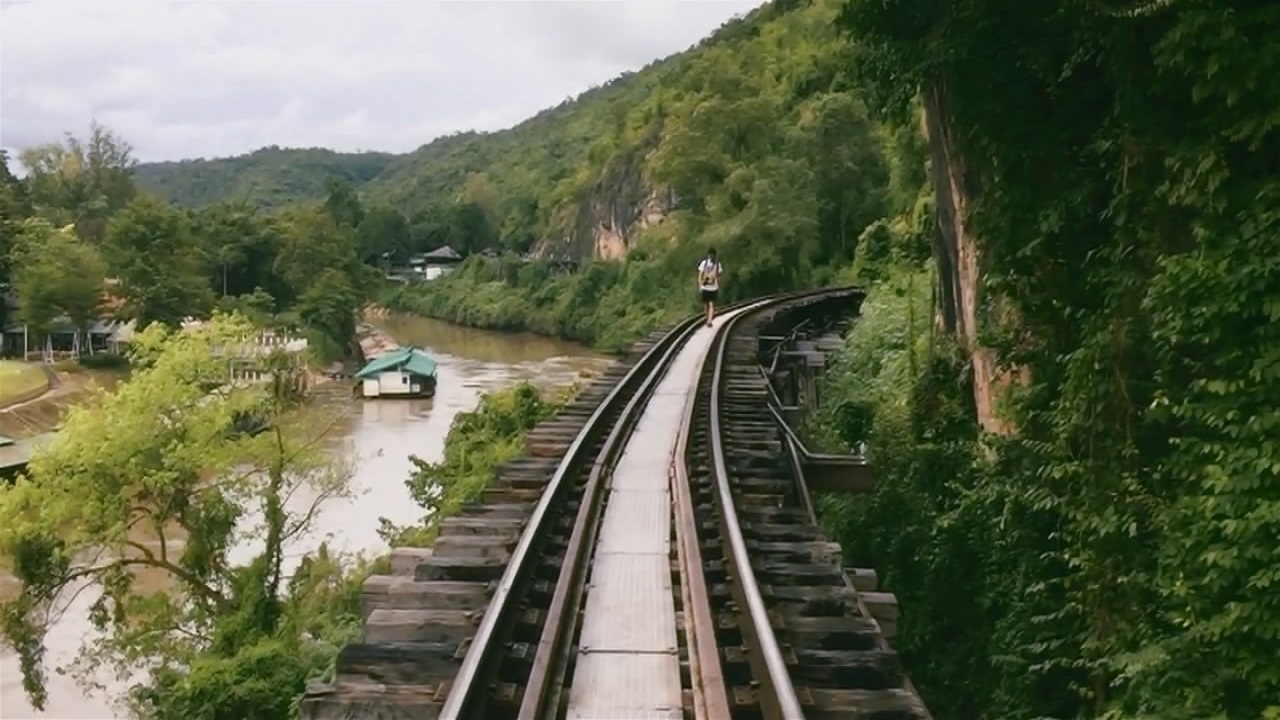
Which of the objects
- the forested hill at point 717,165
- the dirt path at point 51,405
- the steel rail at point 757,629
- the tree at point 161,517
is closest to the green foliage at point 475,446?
the tree at point 161,517

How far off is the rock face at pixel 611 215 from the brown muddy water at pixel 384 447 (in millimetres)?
Answer: 12286

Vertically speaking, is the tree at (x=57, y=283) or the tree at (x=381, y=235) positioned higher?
the tree at (x=381, y=235)

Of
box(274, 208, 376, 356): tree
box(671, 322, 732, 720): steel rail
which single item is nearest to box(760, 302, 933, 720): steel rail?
box(671, 322, 732, 720): steel rail

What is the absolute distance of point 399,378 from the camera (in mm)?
47844

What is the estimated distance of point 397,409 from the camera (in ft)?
146

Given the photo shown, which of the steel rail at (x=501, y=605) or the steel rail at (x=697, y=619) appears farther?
the steel rail at (x=697, y=619)

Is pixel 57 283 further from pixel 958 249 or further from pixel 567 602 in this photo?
pixel 567 602

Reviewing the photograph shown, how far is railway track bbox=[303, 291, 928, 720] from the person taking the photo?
4.12m

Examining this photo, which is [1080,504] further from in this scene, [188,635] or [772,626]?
[188,635]

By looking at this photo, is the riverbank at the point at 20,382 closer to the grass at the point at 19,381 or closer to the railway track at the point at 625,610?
the grass at the point at 19,381

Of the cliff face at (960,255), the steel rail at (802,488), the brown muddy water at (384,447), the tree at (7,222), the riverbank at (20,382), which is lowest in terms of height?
the brown muddy water at (384,447)

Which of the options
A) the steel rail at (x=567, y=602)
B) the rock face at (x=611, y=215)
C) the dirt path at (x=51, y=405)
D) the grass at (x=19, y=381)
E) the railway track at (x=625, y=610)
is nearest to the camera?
the railway track at (x=625, y=610)

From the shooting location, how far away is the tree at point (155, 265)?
55.4m

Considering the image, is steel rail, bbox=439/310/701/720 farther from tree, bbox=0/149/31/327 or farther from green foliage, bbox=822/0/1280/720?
tree, bbox=0/149/31/327
